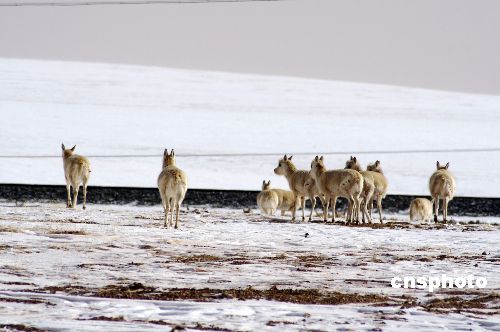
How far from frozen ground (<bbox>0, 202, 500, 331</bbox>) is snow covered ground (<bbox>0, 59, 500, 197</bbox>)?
1657cm

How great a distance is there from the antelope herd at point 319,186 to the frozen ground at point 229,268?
1.01 meters

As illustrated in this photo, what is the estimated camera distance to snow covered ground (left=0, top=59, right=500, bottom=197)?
1531 inches

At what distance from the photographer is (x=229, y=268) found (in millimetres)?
12586

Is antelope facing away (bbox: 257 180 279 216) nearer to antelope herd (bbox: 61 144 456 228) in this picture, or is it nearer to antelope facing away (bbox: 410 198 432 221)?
antelope herd (bbox: 61 144 456 228)

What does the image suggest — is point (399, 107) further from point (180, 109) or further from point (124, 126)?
point (124, 126)

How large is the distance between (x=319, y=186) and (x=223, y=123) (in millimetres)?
32421

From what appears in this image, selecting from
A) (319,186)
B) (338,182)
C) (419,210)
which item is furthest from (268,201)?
(419,210)

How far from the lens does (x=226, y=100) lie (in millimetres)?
63938

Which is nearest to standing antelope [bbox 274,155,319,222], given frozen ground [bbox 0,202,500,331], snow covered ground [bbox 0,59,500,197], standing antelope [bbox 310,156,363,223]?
standing antelope [bbox 310,156,363,223]

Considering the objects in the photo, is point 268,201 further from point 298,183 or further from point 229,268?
point 229,268

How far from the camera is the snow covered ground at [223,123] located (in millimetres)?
38875

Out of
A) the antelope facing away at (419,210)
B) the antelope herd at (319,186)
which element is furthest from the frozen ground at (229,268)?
the antelope facing away at (419,210)

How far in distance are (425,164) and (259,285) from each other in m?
33.0

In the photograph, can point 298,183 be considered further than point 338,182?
Yes
